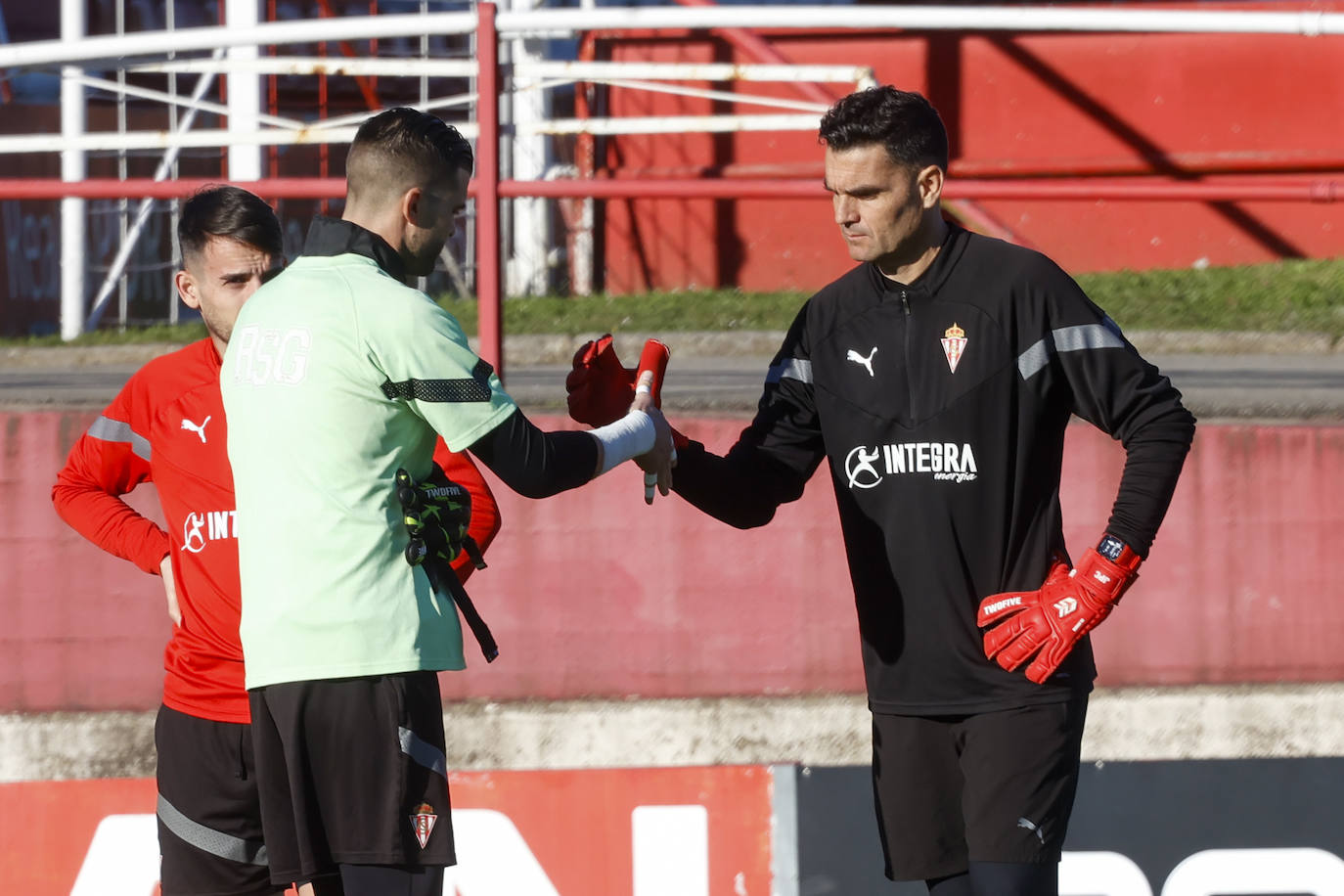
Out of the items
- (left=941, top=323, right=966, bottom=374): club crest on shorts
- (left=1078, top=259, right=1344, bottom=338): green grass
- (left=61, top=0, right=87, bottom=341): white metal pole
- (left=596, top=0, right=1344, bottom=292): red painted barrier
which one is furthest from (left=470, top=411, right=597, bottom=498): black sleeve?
(left=596, top=0, right=1344, bottom=292): red painted barrier

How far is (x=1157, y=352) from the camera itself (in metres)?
8.61

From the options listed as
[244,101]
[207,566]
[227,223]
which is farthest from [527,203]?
[207,566]

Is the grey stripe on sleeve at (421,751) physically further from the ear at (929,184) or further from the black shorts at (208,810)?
the ear at (929,184)

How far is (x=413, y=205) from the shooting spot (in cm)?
317

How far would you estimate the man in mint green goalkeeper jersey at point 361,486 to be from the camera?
3016 mm

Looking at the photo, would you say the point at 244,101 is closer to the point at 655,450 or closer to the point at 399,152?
the point at 655,450

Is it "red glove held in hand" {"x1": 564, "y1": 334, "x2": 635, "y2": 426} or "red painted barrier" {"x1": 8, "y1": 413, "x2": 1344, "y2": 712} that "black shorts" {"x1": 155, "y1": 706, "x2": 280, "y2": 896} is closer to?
"red glove held in hand" {"x1": 564, "y1": 334, "x2": 635, "y2": 426}

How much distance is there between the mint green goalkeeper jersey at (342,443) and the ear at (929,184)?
1093 mm

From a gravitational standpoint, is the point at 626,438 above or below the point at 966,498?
above

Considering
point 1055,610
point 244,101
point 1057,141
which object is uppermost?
point 244,101

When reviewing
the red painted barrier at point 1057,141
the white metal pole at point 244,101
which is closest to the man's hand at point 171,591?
the red painted barrier at point 1057,141

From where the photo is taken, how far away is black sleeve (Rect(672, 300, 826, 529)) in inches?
151

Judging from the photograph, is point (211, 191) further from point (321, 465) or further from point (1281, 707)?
point (1281, 707)

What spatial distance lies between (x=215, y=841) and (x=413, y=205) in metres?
1.64
